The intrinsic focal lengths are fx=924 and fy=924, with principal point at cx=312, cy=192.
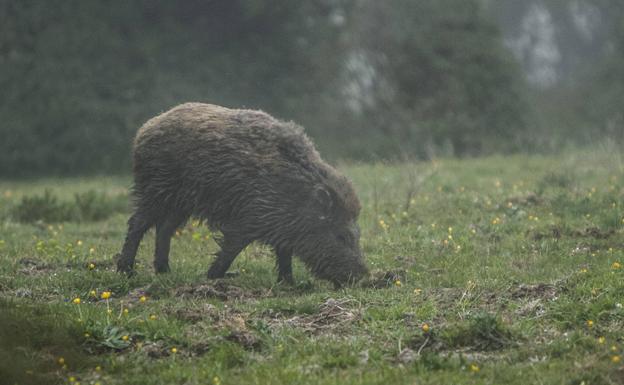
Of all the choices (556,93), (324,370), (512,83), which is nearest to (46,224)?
(324,370)

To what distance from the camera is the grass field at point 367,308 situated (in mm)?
6809

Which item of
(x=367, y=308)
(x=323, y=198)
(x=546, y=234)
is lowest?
(x=367, y=308)

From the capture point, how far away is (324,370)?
268 inches

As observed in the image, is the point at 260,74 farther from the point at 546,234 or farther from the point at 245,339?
the point at 245,339

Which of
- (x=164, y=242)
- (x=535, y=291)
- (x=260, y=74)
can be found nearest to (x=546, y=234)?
(x=535, y=291)

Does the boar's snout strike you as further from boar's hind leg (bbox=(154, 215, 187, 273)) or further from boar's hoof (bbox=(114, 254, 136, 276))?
boar's hoof (bbox=(114, 254, 136, 276))

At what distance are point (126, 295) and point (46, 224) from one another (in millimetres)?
5292

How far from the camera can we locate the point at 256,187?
948cm

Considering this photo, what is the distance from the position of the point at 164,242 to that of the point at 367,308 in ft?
9.95

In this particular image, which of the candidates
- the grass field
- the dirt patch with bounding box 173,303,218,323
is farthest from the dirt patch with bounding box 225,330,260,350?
the dirt patch with bounding box 173,303,218,323

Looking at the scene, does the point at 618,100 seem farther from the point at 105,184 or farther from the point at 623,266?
the point at 623,266

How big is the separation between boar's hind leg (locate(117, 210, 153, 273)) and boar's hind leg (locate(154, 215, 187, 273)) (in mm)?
183

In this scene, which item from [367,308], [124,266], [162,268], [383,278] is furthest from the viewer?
[162,268]

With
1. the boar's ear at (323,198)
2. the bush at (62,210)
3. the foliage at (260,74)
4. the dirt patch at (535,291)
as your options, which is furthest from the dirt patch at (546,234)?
the foliage at (260,74)
